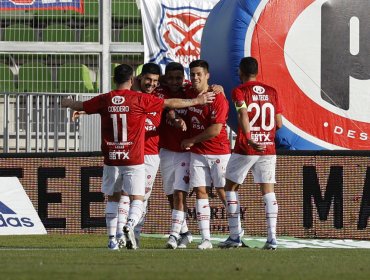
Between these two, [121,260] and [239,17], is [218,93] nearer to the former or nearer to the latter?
[121,260]

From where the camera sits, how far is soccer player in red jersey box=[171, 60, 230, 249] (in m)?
12.5

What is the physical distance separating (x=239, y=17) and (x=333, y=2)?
155cm

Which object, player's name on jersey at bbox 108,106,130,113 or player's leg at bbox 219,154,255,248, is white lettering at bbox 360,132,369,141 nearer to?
player's leg at bbox 219,154,255,248

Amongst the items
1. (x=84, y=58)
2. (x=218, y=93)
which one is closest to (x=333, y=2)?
(x=218, y=93)

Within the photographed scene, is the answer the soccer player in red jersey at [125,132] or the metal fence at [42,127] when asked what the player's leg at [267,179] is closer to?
the soccer player in red jersey at [125,132]

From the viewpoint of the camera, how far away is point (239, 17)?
16359 millimetres

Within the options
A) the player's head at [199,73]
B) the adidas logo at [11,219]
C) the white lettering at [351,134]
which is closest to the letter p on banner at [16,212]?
the adidas logo at [11,219]

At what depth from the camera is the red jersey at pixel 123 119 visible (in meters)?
11.9

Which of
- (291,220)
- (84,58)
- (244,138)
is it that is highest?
(84,58)

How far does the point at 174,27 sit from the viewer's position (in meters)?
23.1

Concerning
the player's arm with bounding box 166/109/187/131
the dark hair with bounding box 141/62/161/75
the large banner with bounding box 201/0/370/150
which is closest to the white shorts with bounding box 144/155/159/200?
the player's arm with bounding box 166/109/187/131

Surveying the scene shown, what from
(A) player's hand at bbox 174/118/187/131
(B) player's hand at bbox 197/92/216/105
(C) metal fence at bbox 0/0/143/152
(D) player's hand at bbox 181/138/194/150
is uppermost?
(C) metal fence at bbox 0/0/143/152

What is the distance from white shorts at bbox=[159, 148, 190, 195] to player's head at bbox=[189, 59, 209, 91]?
785mm

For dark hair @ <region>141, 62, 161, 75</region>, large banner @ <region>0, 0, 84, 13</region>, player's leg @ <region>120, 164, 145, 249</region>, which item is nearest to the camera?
player's leg @ <region>120, 164, 145, 249</region>
